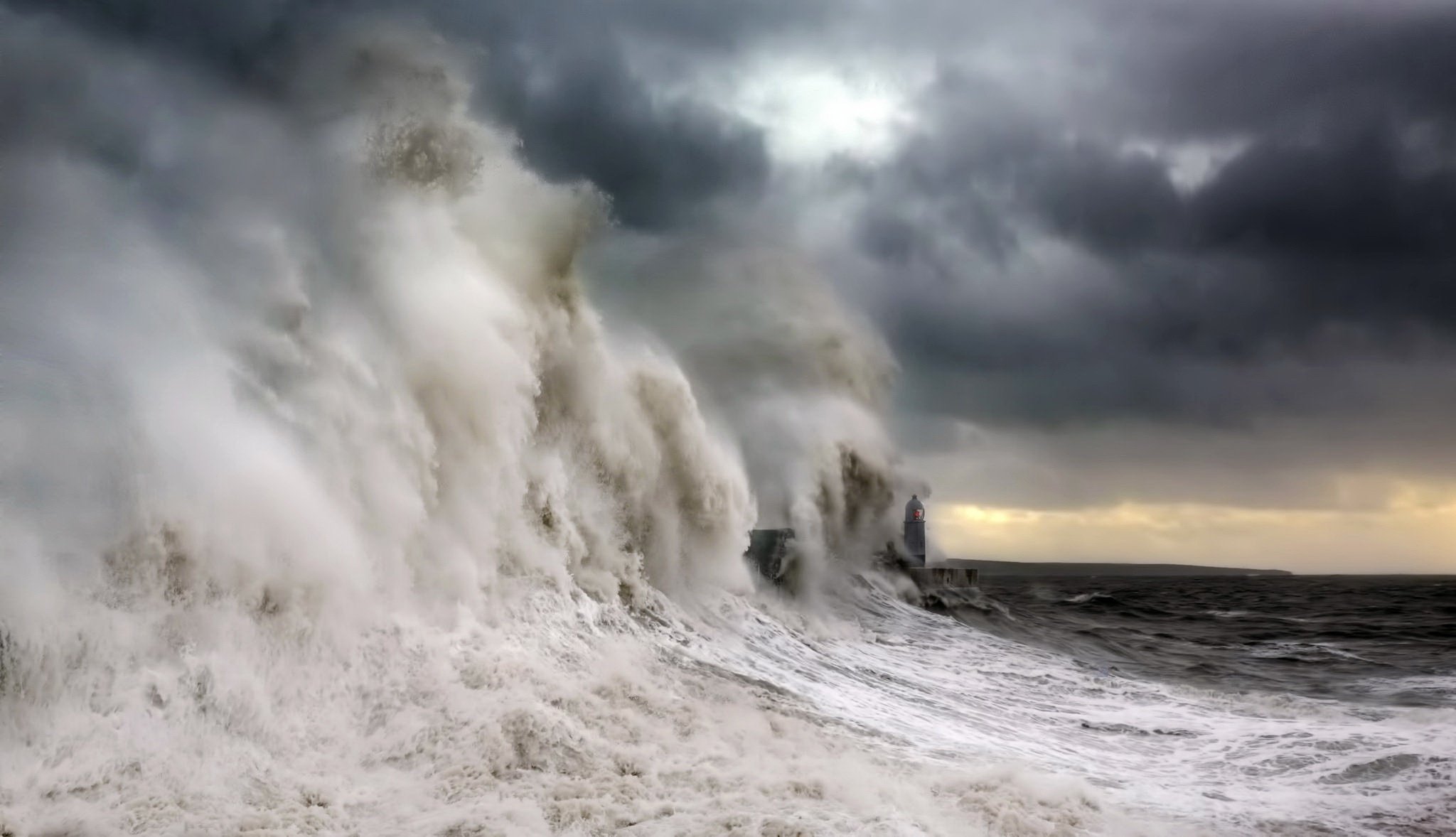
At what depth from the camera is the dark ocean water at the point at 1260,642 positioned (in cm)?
1476

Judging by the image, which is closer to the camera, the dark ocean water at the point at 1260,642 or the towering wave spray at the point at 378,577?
the towering wave spray at the point at 378,577

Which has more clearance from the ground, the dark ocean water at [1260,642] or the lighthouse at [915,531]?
the lighthouse at [915,531]

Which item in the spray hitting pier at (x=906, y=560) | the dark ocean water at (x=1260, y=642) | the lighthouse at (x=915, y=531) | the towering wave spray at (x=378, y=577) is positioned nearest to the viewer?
the towering wave spray at (x=378, y=577)

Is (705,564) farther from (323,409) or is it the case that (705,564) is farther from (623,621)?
(323,409)

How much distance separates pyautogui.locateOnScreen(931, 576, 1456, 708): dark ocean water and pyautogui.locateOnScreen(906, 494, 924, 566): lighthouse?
160cm

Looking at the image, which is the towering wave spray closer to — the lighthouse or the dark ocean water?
the dark ocean water

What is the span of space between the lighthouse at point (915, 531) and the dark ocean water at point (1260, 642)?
5.25ft

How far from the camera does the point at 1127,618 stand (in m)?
26.5

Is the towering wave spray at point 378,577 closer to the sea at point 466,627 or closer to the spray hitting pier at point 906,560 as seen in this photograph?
the sea at point 466,627

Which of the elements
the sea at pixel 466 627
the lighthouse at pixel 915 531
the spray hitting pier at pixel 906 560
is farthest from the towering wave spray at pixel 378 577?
the lighthouse at pixel 915 531

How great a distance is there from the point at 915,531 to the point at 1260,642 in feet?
23.8

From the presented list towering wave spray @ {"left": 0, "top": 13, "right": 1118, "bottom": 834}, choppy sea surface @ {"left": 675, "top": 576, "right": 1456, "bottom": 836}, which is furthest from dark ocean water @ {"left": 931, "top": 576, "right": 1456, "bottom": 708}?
towering wave spray @ {"left": 0, "top": 13, "right": 1118, "bottom": 834}

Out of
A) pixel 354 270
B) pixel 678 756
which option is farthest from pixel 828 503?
pixel 678 756

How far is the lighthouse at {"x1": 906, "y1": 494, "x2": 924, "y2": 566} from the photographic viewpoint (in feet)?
78.7
